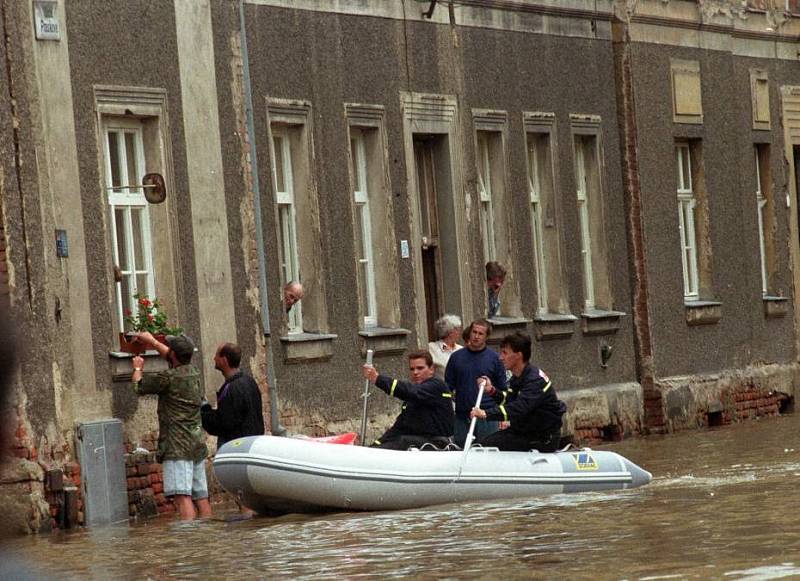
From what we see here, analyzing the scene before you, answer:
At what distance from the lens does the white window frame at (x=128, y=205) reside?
1566 cm

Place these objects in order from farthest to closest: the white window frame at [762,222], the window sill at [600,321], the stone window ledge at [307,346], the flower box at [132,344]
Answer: the white window frame at [762,222]
the window sill at [600,321]
the stone window ledge at [307,346]
the flower box at [132,344]

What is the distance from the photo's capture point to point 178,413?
14.4 metres

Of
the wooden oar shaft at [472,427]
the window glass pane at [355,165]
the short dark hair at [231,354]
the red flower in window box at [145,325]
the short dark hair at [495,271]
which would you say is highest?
the window glass pane at [355,165]

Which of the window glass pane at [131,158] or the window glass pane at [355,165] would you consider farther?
the window glass pane at [355,165]

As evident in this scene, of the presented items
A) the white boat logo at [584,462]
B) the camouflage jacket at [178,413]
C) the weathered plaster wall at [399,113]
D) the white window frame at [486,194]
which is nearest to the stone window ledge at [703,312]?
the weathered plaster wall at [399,113]

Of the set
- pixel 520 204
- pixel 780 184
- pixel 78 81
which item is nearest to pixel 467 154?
pixel 520 204

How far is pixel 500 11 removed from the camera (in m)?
22.1

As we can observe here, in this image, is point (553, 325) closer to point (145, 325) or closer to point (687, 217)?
point (687, 217)

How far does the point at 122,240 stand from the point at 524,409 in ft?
12.7

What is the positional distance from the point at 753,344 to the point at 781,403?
120cm

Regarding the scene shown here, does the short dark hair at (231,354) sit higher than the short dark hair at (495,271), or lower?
lower

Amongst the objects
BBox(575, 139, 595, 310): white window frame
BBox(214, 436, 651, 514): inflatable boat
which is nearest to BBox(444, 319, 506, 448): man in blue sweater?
BBox(214, 436, 651, 514): inflatable boat

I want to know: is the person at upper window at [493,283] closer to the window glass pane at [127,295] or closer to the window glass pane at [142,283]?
the window glass pane at [142,283]

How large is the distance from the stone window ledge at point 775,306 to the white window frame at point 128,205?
14.4 metres
